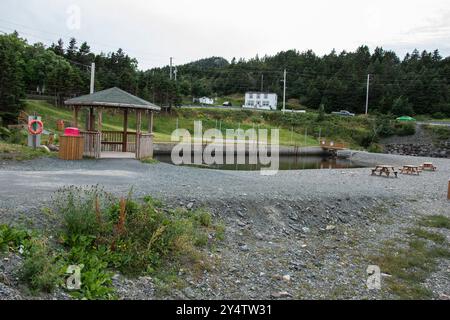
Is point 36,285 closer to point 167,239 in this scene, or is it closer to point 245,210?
point 167,239

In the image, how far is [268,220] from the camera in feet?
31.9

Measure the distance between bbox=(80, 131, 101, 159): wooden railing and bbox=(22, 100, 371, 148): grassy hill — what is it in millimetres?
28189

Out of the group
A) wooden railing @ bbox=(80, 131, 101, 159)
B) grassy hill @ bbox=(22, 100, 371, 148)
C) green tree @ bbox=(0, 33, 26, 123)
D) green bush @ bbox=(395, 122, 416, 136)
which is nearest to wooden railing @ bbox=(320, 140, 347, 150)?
grassy hill @ bbox=(22, 100, 371, 148)

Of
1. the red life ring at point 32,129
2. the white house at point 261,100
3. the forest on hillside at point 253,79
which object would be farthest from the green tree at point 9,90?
the white house at point 261,100

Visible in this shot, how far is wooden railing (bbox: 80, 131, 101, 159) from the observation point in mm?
17641

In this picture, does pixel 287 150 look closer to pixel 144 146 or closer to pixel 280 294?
pixel 144 146

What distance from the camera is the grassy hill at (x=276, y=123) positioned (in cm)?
5115

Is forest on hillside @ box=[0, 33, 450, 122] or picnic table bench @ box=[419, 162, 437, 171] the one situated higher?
forest on hillside @ box=[0, 33, 450, 122]

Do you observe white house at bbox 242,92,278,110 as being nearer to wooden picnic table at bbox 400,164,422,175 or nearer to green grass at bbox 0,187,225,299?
wooden picnic table at bbox 400,164,422,175

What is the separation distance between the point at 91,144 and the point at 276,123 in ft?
162

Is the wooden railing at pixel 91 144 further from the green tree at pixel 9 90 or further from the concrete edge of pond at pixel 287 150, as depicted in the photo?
the green tree at pixel 9 90

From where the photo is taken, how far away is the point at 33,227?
6.67m

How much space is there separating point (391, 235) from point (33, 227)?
8.03 meters
